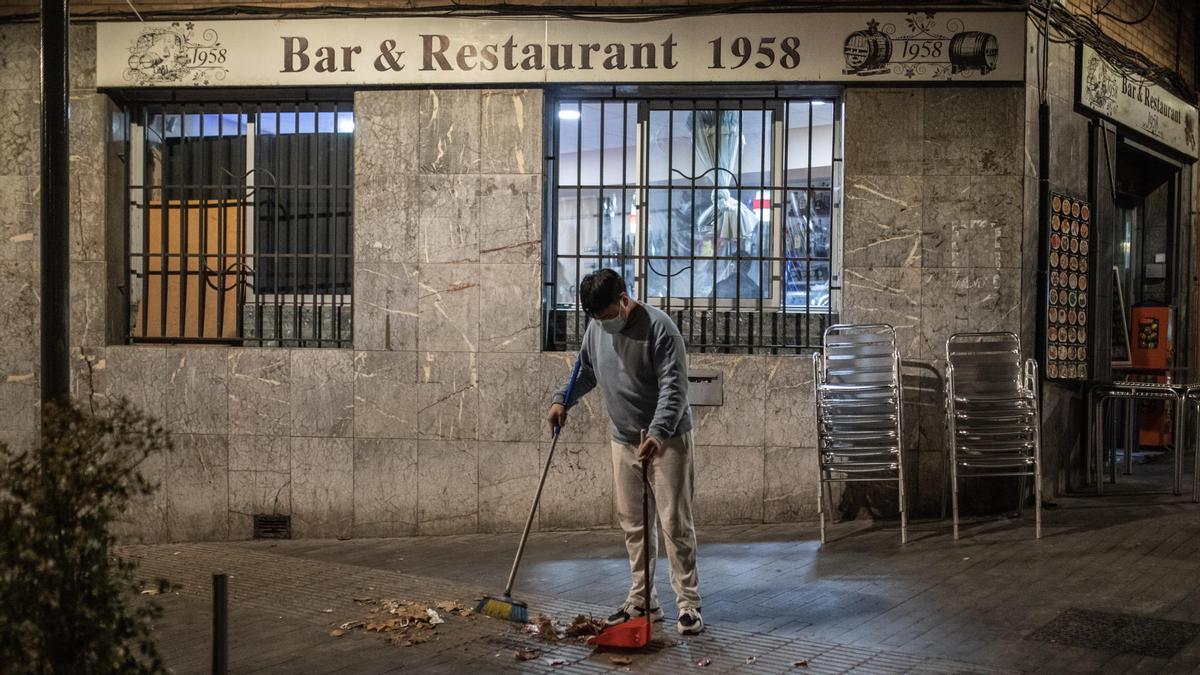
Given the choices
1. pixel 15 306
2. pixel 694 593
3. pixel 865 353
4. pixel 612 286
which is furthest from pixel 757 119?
pixel 15 306

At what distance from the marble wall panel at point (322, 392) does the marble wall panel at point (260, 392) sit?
7 centimetres

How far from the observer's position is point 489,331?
8.61 metres

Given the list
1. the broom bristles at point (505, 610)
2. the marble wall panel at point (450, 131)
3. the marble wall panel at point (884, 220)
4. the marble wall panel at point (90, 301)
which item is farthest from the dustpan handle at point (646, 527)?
the marble wall panel at point (90, 301)

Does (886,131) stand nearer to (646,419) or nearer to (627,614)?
(646,419)

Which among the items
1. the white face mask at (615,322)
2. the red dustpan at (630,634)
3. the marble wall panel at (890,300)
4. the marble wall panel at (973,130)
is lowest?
the red dustpan at (630,634)

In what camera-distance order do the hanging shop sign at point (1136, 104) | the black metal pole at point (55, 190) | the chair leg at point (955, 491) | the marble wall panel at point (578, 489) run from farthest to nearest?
1. the hanging shop sign at point (1136, 104)
2. the marble wall panel at point (578, 489)
3. the chair leg at point (955, 491)
4. the black metal pole at point (55, 190)

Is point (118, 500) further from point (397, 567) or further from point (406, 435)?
point (406, 435)

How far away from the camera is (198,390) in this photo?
882 centimetres

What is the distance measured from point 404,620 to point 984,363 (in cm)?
476

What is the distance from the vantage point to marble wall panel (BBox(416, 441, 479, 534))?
8594mm

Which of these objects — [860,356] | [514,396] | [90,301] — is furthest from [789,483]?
[90,301]

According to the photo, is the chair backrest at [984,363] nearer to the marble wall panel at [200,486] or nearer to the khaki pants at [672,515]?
the khaki pants at [672,515]

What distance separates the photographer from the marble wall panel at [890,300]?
8.43 m

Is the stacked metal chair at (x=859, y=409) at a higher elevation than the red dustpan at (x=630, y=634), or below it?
higher
